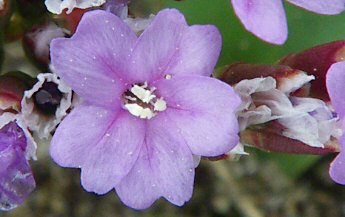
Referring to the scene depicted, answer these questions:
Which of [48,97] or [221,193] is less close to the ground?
[48,97]

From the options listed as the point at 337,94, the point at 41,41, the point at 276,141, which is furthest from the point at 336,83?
the point at 41,41

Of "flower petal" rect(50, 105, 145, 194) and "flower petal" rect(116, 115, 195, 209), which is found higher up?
"flower petal" rect(50, 105, 145, 194)

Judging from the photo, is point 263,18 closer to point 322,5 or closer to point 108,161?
point 322,5

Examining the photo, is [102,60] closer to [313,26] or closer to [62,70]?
[62,70]

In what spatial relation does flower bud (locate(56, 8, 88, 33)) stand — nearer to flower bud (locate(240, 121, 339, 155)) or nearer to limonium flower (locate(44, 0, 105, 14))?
limonium flower (locate(44, 0, 105, 14))

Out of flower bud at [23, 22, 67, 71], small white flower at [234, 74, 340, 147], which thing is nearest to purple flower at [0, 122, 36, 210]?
flower bud at [23, 22, 67, 71]

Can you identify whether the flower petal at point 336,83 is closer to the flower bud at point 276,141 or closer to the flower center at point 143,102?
the flower bud at point 276,141

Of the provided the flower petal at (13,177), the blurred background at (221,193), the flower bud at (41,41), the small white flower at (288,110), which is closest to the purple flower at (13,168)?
the flower petal at (13,177)
